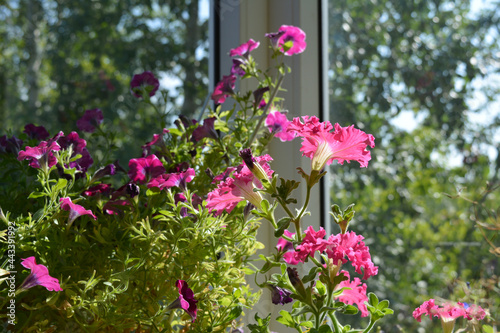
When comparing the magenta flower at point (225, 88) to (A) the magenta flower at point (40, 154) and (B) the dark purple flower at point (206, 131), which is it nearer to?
(B) the dark purple flower at point (206, 131)

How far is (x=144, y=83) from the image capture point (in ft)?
2.82

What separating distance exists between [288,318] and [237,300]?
104mm

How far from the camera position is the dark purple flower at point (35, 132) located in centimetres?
89

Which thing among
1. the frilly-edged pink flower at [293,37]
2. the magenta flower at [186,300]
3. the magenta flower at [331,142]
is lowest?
the magenta flower at [186,300]

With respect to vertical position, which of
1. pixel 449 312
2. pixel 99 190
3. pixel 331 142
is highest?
pixel 331 142

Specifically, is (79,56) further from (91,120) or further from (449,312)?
(449,312)

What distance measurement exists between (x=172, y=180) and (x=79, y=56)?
74cm

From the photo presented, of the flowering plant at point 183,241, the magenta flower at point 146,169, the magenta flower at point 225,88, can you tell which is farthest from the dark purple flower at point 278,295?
the magenta flower at point 225,88

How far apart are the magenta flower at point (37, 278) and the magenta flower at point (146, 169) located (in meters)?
0.19

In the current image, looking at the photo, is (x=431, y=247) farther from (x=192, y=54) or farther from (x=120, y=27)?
(x=120, y=27)

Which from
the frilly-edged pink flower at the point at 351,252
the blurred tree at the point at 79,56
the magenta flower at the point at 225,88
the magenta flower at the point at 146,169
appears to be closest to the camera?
the frilly-edged pink flower at the point at 351,252

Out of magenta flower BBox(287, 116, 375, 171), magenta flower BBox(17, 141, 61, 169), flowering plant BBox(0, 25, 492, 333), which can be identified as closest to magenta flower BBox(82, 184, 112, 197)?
flowering plant BBox(0, 25, 492, 333)

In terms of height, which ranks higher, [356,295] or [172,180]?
[172,180]

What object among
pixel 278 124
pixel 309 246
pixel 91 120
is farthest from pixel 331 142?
pixel 91 120
